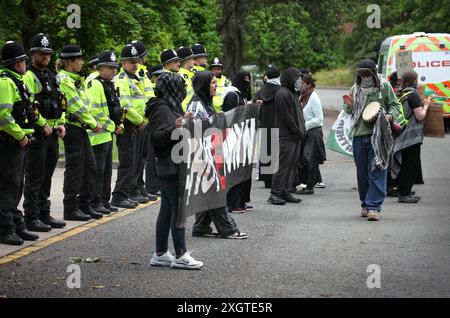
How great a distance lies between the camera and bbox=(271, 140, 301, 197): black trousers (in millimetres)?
14297

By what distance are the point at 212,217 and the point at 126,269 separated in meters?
2.06

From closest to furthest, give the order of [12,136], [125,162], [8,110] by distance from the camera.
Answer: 1. [8,110]
2. [12,136]
3. [125,162]

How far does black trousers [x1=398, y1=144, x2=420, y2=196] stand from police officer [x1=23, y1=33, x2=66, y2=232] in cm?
517

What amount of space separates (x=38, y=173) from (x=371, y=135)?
3932 millimetres

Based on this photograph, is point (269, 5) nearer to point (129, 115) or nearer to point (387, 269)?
point (129, 115)

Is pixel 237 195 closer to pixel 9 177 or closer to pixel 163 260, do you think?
pixel 9 177

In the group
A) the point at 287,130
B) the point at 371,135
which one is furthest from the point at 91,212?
the point at 371,135

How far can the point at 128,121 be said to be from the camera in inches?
532

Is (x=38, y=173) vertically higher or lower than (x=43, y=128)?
lower

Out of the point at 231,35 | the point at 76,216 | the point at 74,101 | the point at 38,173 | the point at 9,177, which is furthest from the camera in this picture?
the point at 231,35

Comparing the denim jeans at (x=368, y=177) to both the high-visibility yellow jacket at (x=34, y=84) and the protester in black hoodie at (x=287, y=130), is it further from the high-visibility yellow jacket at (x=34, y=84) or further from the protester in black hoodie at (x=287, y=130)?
the high-visibility yellow jacket at (x=34, y=84)

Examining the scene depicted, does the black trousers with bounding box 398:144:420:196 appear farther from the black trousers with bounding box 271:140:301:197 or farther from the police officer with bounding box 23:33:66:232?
the police officer with bounding box 23:33:66:232

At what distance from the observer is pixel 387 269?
360 inches

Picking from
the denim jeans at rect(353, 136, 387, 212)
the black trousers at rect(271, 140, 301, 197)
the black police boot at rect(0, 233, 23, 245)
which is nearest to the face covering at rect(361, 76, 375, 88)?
the denim jeans at rect(353, 136, 387, 212)
